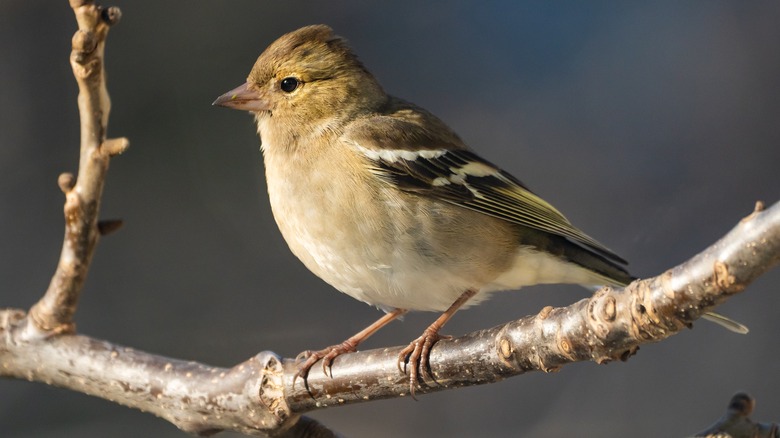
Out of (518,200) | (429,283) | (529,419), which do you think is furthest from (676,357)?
(429,283)

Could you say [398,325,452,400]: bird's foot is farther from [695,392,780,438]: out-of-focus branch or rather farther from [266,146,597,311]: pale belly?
[695,392,780,438]: out-of-focus branch

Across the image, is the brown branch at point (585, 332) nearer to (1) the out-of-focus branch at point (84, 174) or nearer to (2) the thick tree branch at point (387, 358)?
(2) the thick tree branch at point (387, 358)

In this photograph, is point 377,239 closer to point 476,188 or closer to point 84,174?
point 476,188

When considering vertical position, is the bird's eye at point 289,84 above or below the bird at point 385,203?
above

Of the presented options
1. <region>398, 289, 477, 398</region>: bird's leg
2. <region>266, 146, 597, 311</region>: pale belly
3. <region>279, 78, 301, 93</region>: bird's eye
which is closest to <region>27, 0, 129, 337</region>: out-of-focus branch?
<region>266, 146, 597, 311</region>: pale belly

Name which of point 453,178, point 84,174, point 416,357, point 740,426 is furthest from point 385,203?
point 740,426

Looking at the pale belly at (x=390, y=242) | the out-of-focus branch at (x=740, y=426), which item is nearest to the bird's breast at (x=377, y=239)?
the pale belly at (x=390, y=242)
